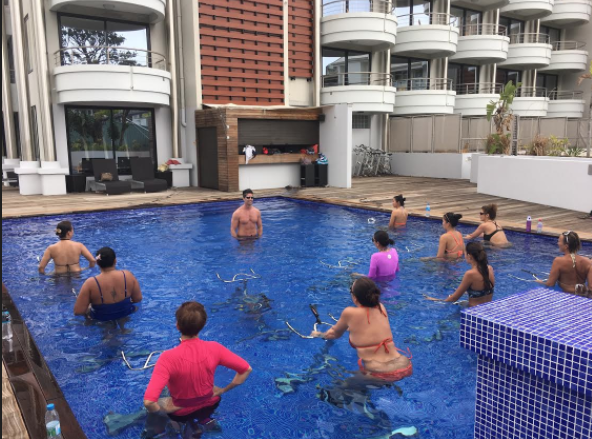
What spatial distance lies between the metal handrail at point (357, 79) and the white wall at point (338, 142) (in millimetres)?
4433

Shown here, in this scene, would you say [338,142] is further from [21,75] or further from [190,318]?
[190,318]

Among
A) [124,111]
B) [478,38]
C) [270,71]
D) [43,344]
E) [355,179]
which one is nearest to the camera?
[43,344]

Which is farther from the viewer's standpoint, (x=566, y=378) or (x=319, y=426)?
(x=319, y=426)

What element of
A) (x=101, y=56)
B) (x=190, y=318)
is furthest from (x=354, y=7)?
(x=190, y=318)

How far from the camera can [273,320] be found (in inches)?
248

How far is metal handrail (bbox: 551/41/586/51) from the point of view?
3152 centimetres

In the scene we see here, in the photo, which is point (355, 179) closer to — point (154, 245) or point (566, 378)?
point (154, 245)

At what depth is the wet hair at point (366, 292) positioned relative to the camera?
4238mm

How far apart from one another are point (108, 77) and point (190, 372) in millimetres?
14635

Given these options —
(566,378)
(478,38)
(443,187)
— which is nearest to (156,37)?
(443,187)

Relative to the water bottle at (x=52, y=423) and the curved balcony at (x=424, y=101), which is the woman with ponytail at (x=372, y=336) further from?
the curved balcony at (x=424, y=101)

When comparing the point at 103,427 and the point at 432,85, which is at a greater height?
the point at 432,85

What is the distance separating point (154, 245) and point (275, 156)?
929cm

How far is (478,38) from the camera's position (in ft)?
83.9
